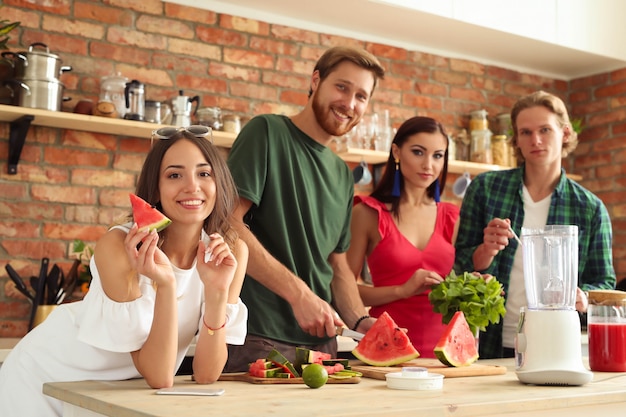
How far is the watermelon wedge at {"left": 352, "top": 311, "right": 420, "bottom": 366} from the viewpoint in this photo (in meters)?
2.26

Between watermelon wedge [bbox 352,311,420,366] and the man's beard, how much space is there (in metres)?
0.79

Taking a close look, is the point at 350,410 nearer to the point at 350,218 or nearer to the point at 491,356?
the point at 350,218

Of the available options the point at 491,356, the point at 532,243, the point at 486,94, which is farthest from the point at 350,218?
the point at 486,94

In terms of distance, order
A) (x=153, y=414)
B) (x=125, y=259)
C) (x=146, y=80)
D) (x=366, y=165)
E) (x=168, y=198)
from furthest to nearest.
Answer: (x=366, y=165) → (x=146, y=80) → (x=168, y=198) → (x=125, y=259) → (x=153, y=414)

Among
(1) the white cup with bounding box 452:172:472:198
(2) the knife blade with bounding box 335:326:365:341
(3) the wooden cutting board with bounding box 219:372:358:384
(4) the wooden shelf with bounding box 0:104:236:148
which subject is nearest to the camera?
(3) the wooden cutting board with bounding box 219:372:358:384

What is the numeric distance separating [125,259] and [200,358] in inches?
12.1

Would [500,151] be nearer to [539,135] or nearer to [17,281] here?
[539,135]

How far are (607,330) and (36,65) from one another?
9.75ft

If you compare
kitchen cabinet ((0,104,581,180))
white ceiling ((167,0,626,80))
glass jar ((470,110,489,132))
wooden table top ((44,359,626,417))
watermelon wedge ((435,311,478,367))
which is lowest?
wooden table top ((44,359,626,417))

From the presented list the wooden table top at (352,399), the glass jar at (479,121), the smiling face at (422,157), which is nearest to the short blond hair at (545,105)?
the smiling face at (422,157)

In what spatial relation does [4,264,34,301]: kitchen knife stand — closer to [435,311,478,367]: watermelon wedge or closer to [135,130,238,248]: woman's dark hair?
[135,130,238,248]: woman's dark hair

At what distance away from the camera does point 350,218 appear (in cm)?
303

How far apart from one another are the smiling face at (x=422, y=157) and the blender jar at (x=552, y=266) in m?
1.08

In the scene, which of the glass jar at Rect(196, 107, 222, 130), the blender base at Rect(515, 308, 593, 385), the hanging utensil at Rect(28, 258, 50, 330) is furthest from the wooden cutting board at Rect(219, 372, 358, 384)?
the glass jar at Rect(196, 107, 222, 130)
